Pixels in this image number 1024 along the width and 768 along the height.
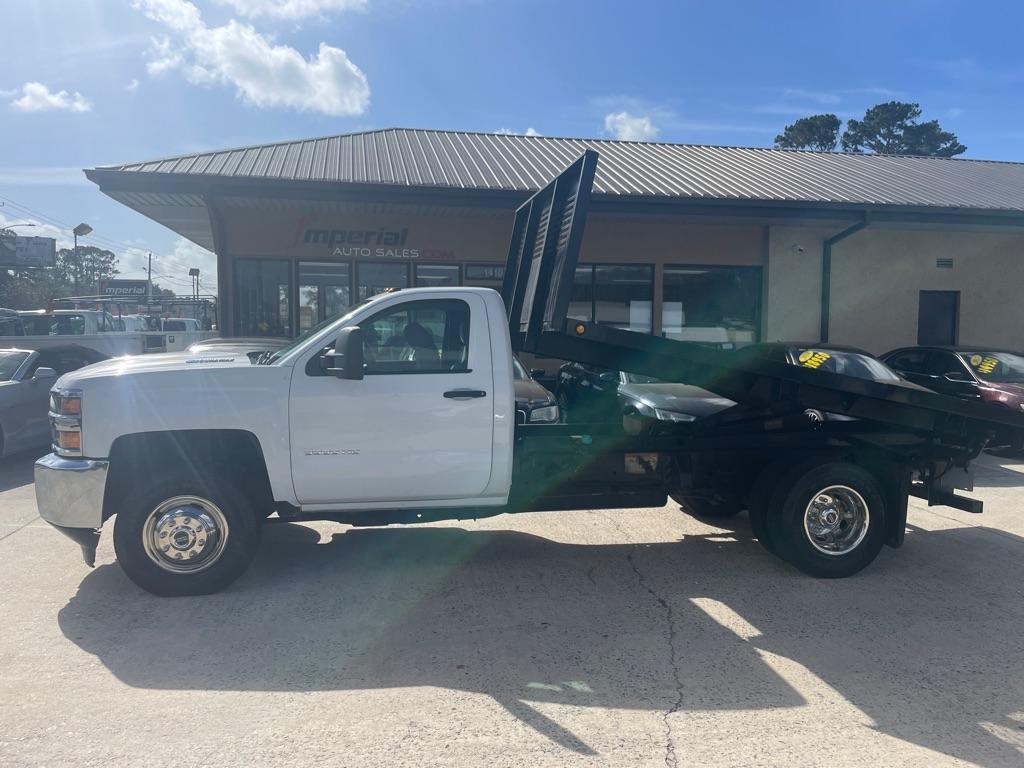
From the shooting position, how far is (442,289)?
5.47 m

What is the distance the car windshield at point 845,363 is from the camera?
33.1 feet

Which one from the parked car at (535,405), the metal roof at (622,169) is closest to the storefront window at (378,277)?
the metal roof at (622,169)

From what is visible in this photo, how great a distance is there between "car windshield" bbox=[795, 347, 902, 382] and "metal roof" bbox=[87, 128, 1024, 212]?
13.6 feet

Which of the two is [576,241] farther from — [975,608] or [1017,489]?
[1017,489]

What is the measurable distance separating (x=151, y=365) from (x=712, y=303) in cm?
1347

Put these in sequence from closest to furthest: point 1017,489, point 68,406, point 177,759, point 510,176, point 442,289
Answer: point 177,759, point 68,406, point 442,289, point 1017,489, point 510,176

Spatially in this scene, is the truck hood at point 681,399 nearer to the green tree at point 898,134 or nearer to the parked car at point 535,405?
the parked car at point 535,405

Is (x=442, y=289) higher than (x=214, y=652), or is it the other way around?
(x=442, y=289)

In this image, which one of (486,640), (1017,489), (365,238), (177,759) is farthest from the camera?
(365,238)

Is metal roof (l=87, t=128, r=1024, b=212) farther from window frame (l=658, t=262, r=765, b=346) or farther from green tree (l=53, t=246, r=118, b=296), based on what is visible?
green tree (l=53, t=246, r=118, b=296)

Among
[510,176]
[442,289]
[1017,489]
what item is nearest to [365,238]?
[510,176]

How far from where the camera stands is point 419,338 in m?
5.32

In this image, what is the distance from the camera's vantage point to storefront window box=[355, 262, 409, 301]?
1538 cm

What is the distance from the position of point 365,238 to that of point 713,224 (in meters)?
7.12
